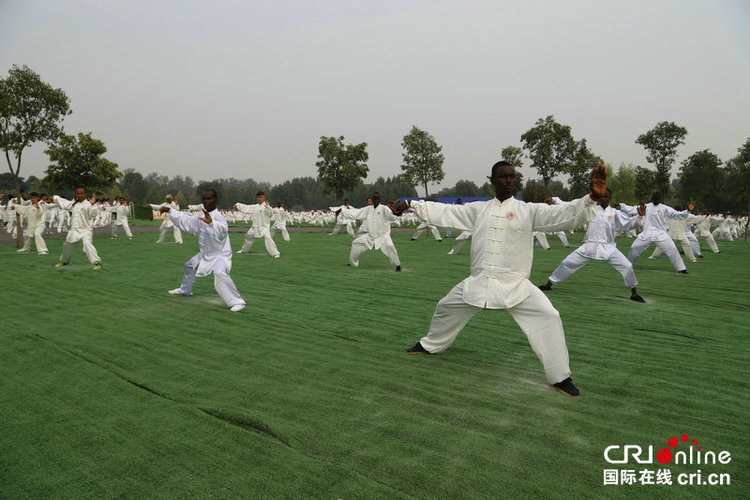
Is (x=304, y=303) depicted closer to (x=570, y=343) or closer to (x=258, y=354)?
(x=258, y=354)

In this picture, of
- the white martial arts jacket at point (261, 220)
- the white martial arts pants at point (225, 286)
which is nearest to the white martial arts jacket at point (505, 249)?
the white martial arts pants at point (225, 286)

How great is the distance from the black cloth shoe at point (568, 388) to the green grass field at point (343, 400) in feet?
0.28

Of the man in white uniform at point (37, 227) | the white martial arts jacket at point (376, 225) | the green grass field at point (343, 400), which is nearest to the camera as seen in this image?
the green grass field at point (343, 400)

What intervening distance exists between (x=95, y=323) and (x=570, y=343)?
586 centimetres

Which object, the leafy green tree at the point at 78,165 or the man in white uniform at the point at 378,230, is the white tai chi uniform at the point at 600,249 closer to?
the man in white uniform at the point at 378,230

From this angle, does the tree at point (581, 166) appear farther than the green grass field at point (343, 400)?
Yes

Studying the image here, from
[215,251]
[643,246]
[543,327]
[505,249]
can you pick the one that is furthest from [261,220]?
[543,327]

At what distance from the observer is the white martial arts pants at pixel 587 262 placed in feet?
25.6

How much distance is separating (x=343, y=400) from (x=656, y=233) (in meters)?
10.3

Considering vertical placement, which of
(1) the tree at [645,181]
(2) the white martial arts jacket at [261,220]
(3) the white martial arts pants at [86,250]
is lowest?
(3) the white martial arts pants at [86,250]

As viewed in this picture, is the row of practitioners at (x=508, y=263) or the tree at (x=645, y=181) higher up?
the tree at (x=645, y=181)

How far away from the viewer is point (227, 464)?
9.00 ft

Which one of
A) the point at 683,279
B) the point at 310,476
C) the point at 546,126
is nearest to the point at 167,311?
the point at 310,476

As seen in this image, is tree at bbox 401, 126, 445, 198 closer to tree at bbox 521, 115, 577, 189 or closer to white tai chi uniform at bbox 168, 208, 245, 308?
tree at bbox 521, 115, 577, 189
